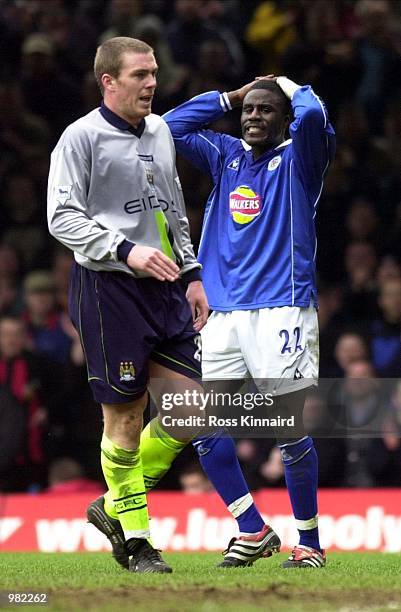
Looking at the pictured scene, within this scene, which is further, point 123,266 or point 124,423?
point 124,423

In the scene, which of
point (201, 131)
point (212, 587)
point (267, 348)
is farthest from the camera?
point (201, 131)

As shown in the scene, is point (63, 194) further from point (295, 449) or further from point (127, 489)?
point (295, 449)

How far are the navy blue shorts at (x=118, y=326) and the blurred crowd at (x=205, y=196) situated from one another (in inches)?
149

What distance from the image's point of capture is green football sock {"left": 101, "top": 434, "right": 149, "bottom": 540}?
234 inches

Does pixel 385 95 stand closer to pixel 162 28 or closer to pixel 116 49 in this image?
pixel 162 28

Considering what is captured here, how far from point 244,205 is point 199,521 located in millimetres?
3352

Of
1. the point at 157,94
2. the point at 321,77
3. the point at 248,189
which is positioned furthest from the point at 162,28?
the point at 248,189

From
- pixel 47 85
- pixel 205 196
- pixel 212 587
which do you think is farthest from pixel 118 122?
pixel 47 85

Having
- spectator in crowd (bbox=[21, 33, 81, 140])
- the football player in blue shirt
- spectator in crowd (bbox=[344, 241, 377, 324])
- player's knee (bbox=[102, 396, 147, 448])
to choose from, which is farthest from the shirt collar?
spectator in crowd (bbox=[21, 33, 81, 140])

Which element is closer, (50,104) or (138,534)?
(138,534)

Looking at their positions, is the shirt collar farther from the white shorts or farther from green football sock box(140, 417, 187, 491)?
green football sock box(140, 417, 187, 491)

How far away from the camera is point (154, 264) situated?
5.64 metres

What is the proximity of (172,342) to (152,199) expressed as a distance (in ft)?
2.10

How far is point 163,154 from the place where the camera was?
611 cm
